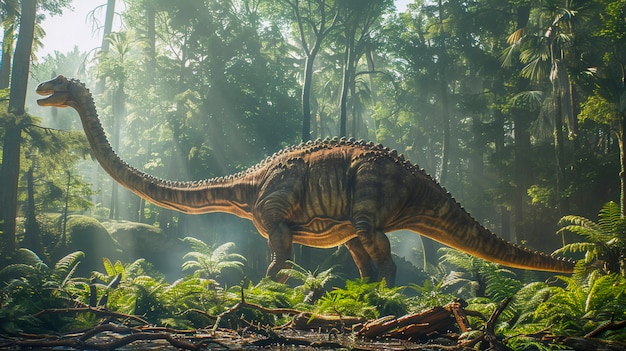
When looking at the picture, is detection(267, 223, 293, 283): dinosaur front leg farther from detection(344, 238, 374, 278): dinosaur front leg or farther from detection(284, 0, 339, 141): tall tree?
detection(284, 0, 339, 141): tall tree

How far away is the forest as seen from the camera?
16.9 feet

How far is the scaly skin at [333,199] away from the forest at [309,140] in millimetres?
460

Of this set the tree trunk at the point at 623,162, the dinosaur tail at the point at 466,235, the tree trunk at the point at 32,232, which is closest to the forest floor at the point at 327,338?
the dinosaur tail at the point at 466,235

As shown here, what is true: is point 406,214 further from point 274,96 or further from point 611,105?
point 274,96

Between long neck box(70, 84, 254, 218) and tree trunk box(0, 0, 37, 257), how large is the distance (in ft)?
27.5

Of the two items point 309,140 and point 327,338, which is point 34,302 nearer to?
point 327,338

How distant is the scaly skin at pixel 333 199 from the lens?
296 inches

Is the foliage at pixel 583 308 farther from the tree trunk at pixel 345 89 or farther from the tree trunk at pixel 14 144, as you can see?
the tree trunk at pixel 345 89

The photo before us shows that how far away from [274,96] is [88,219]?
41.5 ft

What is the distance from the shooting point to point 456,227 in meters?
7.89

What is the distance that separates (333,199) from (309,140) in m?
7.87

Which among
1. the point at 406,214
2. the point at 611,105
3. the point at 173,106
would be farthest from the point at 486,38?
the point at 406,214

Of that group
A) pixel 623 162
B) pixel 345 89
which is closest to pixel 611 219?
pixel 623 162

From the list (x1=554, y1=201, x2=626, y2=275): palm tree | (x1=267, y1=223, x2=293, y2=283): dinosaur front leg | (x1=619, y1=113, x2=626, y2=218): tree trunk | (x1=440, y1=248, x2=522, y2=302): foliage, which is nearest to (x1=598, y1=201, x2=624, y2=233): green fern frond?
(x1=554, y1=201, x2=626, y2=275): palm tree
